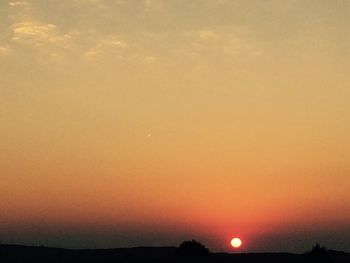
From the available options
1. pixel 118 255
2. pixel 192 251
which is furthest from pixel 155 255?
pixel 192 251

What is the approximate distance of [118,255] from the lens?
67.3m

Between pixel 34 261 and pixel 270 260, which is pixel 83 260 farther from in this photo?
pixel 270 260

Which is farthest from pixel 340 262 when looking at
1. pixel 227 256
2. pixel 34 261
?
pixel 34 261

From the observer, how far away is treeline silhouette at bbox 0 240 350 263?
2297 inches

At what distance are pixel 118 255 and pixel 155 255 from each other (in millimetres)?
4180

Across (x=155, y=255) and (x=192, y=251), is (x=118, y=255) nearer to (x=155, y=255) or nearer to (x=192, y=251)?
(x=155, y=255)

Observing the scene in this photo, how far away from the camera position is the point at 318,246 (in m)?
58.8

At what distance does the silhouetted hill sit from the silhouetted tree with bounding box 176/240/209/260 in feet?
2.24

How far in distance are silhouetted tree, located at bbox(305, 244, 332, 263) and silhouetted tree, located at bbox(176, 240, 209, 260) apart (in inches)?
391

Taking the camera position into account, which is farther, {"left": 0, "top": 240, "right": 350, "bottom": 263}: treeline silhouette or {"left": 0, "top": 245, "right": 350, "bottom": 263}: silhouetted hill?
{"left": 0, "top": 245, "right": 350, "bottom": 263}: silhouetted hill

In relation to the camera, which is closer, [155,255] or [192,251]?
[192,251]

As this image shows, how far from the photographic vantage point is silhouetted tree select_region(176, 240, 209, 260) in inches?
2291

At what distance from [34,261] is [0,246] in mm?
8577

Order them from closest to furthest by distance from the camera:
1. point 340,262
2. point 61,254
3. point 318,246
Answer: point 318,246 → point 340,262 → point 61,254
